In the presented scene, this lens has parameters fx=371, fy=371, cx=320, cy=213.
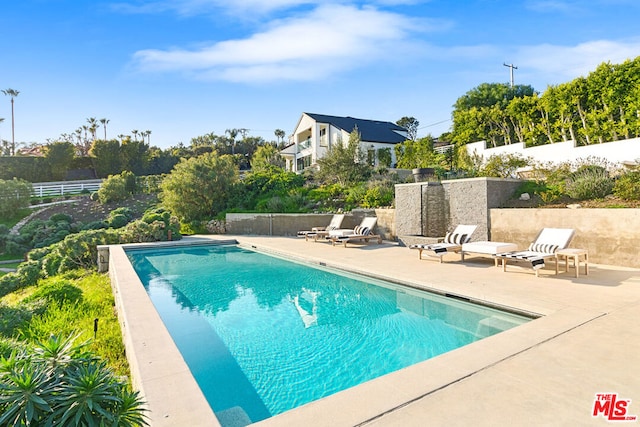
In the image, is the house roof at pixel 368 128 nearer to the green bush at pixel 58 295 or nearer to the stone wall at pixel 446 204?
the stone wall at pixel 446 204

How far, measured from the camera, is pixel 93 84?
1432cm

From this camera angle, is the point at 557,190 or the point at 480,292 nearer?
→ the point at 480,292

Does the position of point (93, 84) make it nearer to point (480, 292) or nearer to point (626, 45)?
point (480, 292)

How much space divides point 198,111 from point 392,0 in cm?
1483

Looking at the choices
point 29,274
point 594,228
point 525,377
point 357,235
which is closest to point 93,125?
point 29,274

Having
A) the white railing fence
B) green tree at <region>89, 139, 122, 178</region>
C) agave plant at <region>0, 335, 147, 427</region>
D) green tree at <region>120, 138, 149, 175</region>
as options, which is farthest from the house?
agave plant at <region>0, 335, 147, 427</region>

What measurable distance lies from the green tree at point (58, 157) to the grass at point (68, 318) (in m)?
34.9

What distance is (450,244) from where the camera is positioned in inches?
352

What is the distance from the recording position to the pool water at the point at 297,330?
372cm

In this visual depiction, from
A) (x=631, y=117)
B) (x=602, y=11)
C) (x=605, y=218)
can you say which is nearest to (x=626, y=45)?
(x=631, y=117)

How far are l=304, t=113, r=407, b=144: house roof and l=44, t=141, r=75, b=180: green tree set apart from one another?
24.0 meters

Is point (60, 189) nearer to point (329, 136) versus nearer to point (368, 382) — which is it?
point (329, 136)

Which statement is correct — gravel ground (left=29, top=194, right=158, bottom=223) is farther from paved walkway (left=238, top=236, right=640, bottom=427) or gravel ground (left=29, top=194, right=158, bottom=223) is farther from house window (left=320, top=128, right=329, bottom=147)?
paved walkway (left=238, top=236, right=640, bottom=427)

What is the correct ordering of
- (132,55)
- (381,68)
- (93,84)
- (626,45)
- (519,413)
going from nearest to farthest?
(519,413) < (132,55) < (93,84) < (626,45) < (381,68)
